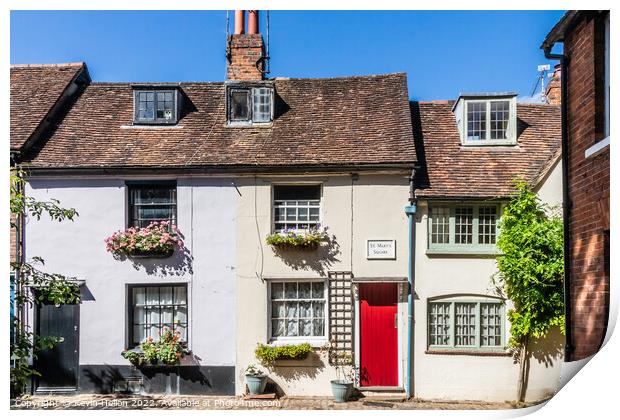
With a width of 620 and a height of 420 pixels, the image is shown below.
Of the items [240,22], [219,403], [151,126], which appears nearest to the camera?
[219,403]

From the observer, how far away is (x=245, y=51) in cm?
876

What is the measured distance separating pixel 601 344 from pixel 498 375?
142 centimetres

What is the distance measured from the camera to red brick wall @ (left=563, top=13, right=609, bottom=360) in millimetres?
6113

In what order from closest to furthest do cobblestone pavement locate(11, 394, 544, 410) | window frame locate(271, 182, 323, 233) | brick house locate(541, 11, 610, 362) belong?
brick house locate(541, 11, 610, 362) < cobblestone pavement locate(11, 394, 544, 410) < window frame locate(271, 182, 323, 233)

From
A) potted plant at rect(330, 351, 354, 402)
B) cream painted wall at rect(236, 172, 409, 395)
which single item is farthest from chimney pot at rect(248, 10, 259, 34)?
potted plant at rect(330, 351, 354, 402)

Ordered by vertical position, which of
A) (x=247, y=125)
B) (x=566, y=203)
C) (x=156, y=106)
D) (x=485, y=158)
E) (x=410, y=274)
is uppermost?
(x=156, y=106)

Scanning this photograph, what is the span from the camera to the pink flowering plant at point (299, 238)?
25.3 feet

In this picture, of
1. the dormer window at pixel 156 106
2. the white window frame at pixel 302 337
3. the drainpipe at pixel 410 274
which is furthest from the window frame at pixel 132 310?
the drainpipe at pixel 410 274

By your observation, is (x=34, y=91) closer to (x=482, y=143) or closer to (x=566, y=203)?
(x=482, y=143)

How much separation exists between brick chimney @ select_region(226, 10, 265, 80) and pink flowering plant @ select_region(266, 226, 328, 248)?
8.52 ft

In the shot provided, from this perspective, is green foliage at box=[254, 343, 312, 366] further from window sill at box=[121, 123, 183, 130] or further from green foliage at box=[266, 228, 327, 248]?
window sill at box=[121, 123, 183, 130]

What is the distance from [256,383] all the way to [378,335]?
1.74 metres

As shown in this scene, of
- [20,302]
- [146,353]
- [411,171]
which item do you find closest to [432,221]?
[411,171]

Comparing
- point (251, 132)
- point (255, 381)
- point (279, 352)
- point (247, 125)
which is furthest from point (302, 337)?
point (247, 125)
